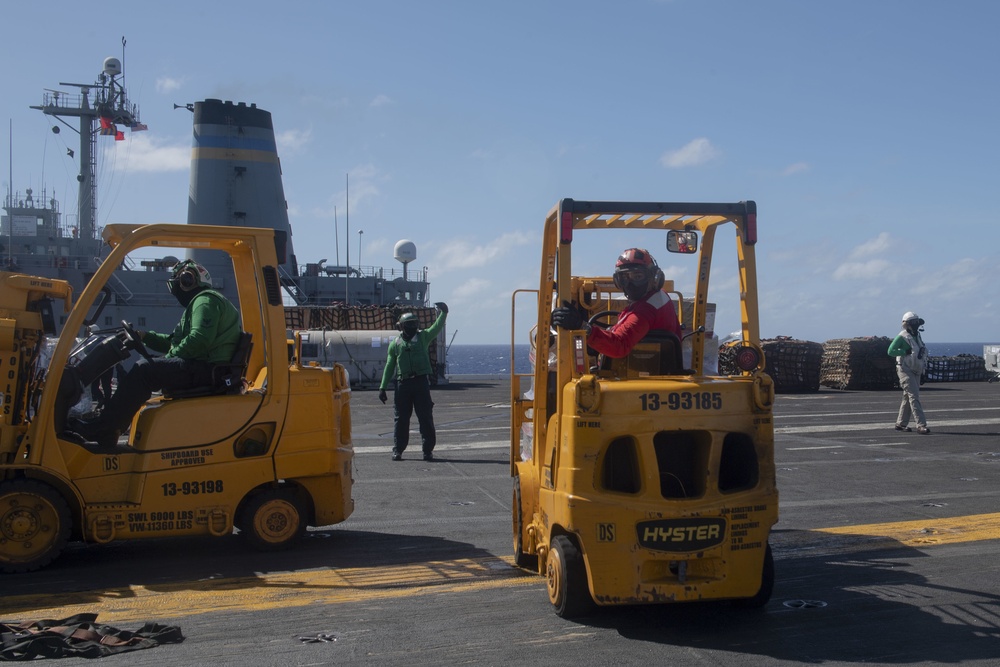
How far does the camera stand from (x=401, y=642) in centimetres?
483

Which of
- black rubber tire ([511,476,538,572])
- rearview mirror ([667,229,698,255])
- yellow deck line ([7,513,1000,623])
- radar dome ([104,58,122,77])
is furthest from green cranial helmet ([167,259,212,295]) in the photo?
radar dome ([104,58,122,77])

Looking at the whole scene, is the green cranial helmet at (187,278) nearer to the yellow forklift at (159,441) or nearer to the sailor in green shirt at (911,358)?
the yellow forklift at (159,441)

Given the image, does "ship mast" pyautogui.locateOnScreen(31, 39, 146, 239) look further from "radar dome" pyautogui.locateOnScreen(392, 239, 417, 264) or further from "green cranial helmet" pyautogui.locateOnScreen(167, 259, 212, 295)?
"green cranial helmet" pyautogui.locateOnScreen(167, 259, 212, 295)

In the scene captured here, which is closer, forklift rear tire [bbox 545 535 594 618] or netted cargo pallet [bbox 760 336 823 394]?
forklift rear tire [bbox 545 535 594 618]

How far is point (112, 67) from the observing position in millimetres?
42188

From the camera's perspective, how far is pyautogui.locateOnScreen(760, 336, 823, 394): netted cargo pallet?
2733 centimetres

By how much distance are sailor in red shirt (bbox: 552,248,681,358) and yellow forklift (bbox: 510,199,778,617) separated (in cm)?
13

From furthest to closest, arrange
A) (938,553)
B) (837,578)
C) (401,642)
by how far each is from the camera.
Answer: (938,553) < (837,578) < (401,642)

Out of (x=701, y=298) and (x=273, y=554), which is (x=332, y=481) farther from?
(x=701, y=298)

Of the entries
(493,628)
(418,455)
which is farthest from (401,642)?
(418,455)

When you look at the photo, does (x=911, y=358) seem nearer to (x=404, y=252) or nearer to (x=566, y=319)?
(x=566, y=319)

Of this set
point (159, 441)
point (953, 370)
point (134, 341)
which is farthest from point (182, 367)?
point (953, 370)

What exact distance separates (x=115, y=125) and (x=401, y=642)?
142ft

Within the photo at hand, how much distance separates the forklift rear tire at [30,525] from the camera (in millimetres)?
6266
